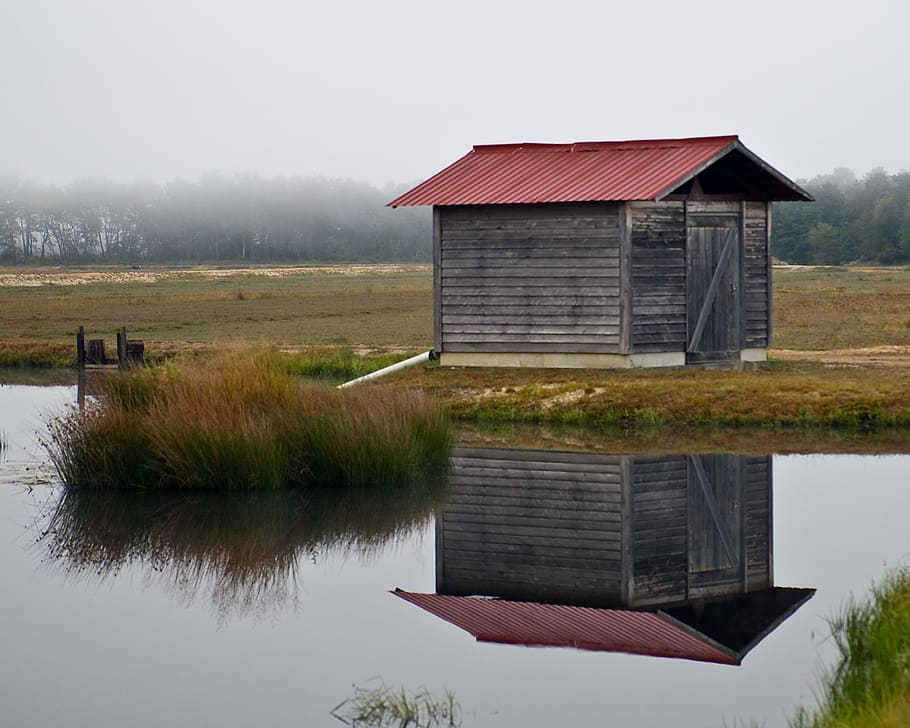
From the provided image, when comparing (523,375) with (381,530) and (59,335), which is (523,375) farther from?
(59,335)

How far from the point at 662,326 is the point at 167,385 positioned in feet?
34.0

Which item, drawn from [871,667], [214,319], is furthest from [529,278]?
[214,319]

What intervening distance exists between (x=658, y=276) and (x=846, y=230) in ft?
372

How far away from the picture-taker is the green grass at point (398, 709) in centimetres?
838

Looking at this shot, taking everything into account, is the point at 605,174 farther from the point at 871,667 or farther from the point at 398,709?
the point at 398,709

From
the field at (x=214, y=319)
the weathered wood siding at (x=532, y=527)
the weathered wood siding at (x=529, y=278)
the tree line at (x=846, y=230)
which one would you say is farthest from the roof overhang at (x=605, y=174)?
the tree line at (x=846, y=230)

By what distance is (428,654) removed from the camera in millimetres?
9812

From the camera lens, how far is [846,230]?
13300cm

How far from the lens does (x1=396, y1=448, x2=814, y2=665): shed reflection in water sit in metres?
10.3

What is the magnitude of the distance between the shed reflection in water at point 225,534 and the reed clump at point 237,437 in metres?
0.24

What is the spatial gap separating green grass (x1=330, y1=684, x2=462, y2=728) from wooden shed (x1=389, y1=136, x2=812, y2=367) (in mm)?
14914

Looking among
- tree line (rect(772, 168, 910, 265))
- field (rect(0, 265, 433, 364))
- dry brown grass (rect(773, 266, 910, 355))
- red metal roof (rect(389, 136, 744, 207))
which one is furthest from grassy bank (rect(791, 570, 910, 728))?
tree line (rect(772, 168, 910, 265))

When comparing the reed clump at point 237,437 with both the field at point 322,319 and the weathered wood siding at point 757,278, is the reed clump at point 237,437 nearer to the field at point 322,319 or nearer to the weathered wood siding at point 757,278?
the field at point 322,319

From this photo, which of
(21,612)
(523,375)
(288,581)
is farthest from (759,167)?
(21,612)
